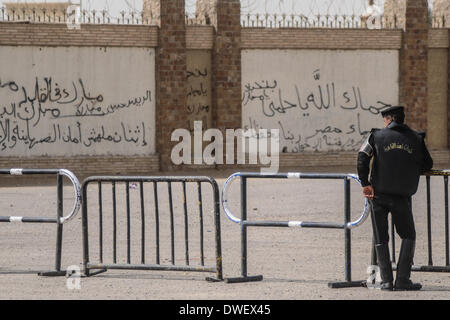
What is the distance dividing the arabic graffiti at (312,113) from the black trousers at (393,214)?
624 inches

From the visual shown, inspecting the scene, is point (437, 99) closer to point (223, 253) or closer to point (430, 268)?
point (223, 253)

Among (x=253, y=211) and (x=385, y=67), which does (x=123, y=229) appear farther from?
(x=385, y=67)

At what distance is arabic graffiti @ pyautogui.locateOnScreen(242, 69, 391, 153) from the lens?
76.4ft

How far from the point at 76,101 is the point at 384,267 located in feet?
51.3

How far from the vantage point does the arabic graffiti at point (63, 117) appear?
21.4 m

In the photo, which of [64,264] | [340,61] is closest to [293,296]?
[64,264]

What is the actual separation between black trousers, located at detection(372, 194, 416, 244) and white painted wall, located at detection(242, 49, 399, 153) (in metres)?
15.8

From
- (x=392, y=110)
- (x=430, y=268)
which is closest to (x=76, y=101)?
(x=430, y=268)

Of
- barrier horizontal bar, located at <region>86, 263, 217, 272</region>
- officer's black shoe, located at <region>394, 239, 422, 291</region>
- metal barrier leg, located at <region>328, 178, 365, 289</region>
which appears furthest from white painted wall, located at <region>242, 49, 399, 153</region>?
officer's black shoe, located at <region>394, 239, 422, 291</region>

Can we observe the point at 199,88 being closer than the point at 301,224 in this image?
No

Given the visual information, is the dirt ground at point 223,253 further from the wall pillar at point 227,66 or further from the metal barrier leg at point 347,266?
the wall pillar at point 227,66

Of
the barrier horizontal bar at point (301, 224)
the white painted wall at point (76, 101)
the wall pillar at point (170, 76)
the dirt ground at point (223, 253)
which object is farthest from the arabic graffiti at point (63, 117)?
the barrier horizontal bar at point (301, 224)

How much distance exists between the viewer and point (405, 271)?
7281 mm

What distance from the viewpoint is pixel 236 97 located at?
75.4ft
